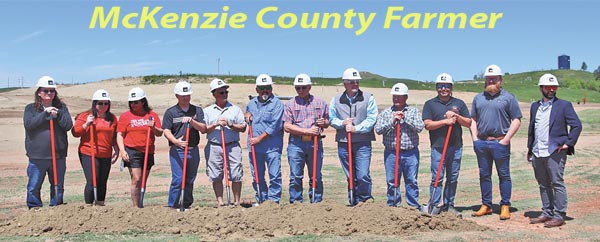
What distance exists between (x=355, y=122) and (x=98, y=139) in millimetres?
3705

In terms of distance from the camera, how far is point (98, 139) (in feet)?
29.6

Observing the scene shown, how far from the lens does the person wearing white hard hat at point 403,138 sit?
9.13 meters

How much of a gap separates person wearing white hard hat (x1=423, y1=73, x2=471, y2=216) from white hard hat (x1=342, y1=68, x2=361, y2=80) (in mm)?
1133

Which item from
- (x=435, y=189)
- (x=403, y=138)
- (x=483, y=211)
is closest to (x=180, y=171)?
(x=403, y=138)

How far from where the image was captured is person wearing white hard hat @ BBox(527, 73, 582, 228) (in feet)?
28.6

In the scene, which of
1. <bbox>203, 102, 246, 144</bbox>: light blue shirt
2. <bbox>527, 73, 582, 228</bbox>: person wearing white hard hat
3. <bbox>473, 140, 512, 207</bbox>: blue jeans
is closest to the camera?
<bbox>527, 73, 582, 228</bbox>: person wearing white hard hat

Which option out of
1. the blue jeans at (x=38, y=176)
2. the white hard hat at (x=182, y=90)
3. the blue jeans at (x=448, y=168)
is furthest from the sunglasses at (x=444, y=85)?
the blue jeans at (x=38, y=176)

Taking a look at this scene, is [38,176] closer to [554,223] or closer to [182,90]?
[182,90]

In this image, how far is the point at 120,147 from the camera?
895 cm

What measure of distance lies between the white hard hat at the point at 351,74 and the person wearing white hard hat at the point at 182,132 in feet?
7.19

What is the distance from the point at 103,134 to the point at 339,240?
12.3ft

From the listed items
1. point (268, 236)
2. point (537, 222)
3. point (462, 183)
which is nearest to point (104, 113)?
point (268, 236)

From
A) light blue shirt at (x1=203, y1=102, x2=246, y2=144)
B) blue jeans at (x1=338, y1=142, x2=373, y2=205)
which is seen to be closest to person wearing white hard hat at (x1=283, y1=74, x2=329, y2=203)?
blue jeans at (x1=338, y1=142, x2=373, y2=205)

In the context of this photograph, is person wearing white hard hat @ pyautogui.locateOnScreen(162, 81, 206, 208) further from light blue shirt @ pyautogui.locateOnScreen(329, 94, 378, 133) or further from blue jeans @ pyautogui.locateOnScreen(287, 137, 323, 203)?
light blue shirt @ pyautogui.locateOnScreen(329, 94, 378, 133)
